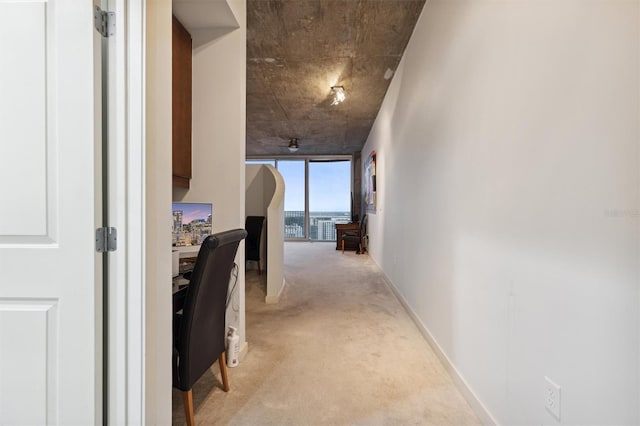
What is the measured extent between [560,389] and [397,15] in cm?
285

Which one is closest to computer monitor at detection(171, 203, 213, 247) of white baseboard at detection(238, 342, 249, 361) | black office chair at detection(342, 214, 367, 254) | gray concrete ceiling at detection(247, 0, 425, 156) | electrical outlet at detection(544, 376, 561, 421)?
white baseboard at detection(238, 342, 249, 361)

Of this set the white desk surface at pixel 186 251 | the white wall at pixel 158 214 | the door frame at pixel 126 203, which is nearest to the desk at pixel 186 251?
the white desk surface at pixel 186 251

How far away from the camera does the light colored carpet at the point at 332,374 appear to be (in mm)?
1471

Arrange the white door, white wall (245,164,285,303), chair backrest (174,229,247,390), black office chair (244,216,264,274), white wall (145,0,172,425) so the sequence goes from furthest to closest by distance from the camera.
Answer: black office chair (244,216,264,274) → white wall (245,164,285,303) → chair backrest (174,229,247,390) → white wall (145,0,172,425) → the white door

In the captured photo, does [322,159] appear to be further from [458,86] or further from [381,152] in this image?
[458,86]

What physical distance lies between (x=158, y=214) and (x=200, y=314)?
21.3 inches

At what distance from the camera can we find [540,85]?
1.05m

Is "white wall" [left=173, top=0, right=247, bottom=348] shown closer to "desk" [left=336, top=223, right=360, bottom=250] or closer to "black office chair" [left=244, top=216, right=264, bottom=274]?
"black office chair" [left=244, top=216, right=264, bottom=274]

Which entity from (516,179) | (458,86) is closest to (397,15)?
(458,86)

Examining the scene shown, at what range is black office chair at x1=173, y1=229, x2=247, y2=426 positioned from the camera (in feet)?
4.21

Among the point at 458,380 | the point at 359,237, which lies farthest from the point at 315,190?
the point at 458,380

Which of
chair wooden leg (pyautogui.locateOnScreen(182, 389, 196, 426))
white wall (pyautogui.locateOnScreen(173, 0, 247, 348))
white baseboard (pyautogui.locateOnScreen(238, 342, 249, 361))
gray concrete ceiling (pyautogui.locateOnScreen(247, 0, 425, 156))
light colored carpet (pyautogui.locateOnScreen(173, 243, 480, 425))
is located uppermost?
gray concrete ceiling (pyautogui.locateOnScreen(247, 0, 425, 156))

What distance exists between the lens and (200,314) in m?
1.37

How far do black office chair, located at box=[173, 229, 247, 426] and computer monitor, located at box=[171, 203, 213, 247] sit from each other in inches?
27.9
